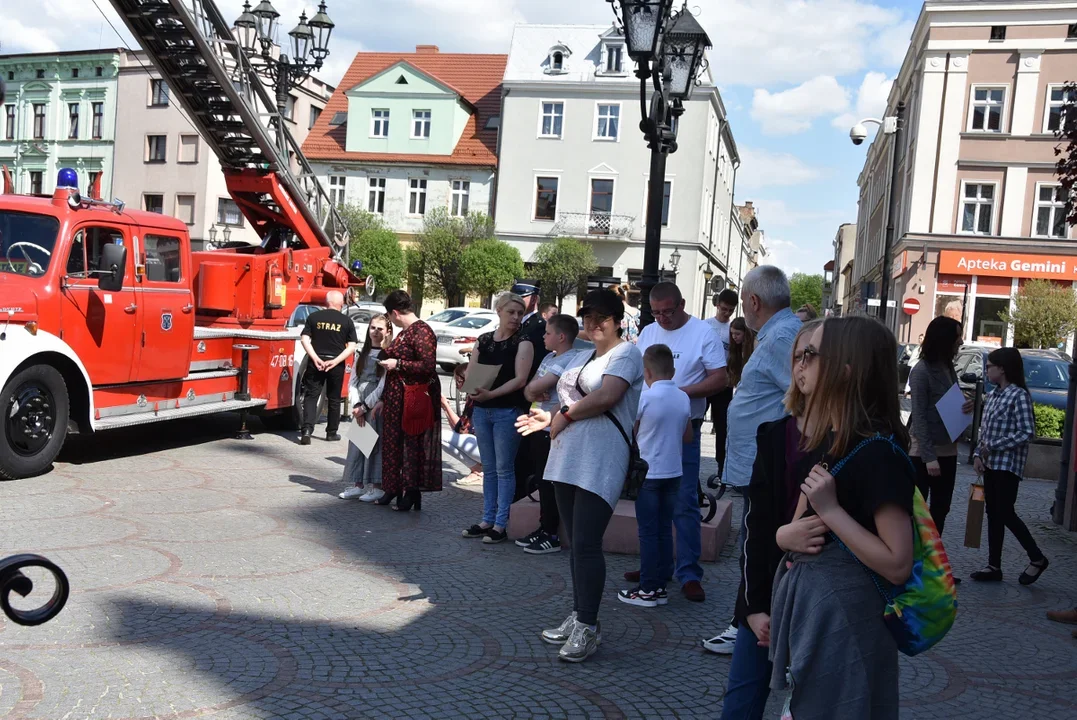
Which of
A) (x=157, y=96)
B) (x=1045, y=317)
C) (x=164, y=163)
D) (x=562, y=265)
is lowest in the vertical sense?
(x=1045, y=317)

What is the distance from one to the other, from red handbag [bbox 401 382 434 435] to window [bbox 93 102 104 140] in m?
48.7

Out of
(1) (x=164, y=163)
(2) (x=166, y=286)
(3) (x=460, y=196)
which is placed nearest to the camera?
(2) (x=166, y=286)

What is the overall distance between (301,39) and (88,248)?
5426mm

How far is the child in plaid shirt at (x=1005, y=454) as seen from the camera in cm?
673

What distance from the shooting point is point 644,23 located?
8.32 metres

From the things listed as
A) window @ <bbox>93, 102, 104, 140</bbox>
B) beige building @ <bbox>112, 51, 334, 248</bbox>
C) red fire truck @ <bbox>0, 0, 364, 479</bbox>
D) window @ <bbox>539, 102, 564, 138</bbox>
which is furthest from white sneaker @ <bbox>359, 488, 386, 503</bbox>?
window @ <bbox>93, 102, 104, 140</bbox>

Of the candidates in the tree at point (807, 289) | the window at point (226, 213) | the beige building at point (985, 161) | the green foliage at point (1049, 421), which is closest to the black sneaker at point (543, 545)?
the green foliage at point (1049, 421)

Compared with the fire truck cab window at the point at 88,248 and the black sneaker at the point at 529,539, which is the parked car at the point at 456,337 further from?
the black sneaker at the point at 529,539

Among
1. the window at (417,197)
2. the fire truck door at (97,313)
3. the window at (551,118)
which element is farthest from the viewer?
the window at (417,197)

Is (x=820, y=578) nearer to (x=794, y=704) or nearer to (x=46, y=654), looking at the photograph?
(x=794, y=704)

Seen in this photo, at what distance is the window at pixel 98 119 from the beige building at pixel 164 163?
1095 mm

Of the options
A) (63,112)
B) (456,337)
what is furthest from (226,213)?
(456,337)

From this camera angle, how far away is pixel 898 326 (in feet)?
140

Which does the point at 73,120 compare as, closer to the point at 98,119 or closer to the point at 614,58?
the point at 98,119
